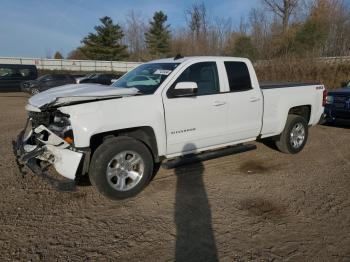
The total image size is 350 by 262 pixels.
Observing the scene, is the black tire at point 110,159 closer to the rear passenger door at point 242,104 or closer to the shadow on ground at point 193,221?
the shadow on ground at point 193,221

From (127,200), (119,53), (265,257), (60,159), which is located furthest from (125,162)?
(119,53)

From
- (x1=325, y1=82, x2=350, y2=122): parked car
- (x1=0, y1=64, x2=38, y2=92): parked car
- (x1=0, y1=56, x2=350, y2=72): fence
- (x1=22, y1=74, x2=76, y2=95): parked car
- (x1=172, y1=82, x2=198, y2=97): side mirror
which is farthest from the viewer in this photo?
(x1=0, y1=56, x2=350, y2=72): fence

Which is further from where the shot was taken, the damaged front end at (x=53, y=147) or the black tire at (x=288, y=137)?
the black tire at (x=288, y=137)

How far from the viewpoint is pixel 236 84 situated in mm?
5488

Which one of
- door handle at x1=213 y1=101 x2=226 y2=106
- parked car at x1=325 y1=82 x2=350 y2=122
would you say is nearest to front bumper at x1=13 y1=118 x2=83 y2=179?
door handle at x1=213 y1=101 x2=226 y2=106

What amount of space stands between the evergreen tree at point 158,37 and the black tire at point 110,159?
51.4 metres

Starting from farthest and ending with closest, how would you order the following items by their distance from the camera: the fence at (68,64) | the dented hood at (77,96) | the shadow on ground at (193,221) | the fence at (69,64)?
the fence at (69,64), the fence at (68,64), the dented hood at (77,96), the shadow on ground at (193,221)

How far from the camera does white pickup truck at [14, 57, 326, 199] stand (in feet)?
13.4

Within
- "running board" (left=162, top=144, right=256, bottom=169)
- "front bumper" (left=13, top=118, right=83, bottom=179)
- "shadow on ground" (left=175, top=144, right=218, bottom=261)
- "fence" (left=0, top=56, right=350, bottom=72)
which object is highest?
"fence" (left=0, top=56, right=350, bottom=72)

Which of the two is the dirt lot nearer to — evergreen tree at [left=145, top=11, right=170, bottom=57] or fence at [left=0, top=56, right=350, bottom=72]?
fence at [left=0, top=56, right=350, bottom=72]

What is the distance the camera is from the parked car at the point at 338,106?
901 centimetres

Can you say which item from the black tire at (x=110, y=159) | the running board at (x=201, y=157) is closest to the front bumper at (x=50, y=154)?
the black tire at (x=110, y=159)

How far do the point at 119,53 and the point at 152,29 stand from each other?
302 inches

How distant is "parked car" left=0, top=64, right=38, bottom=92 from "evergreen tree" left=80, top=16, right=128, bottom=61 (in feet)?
105
